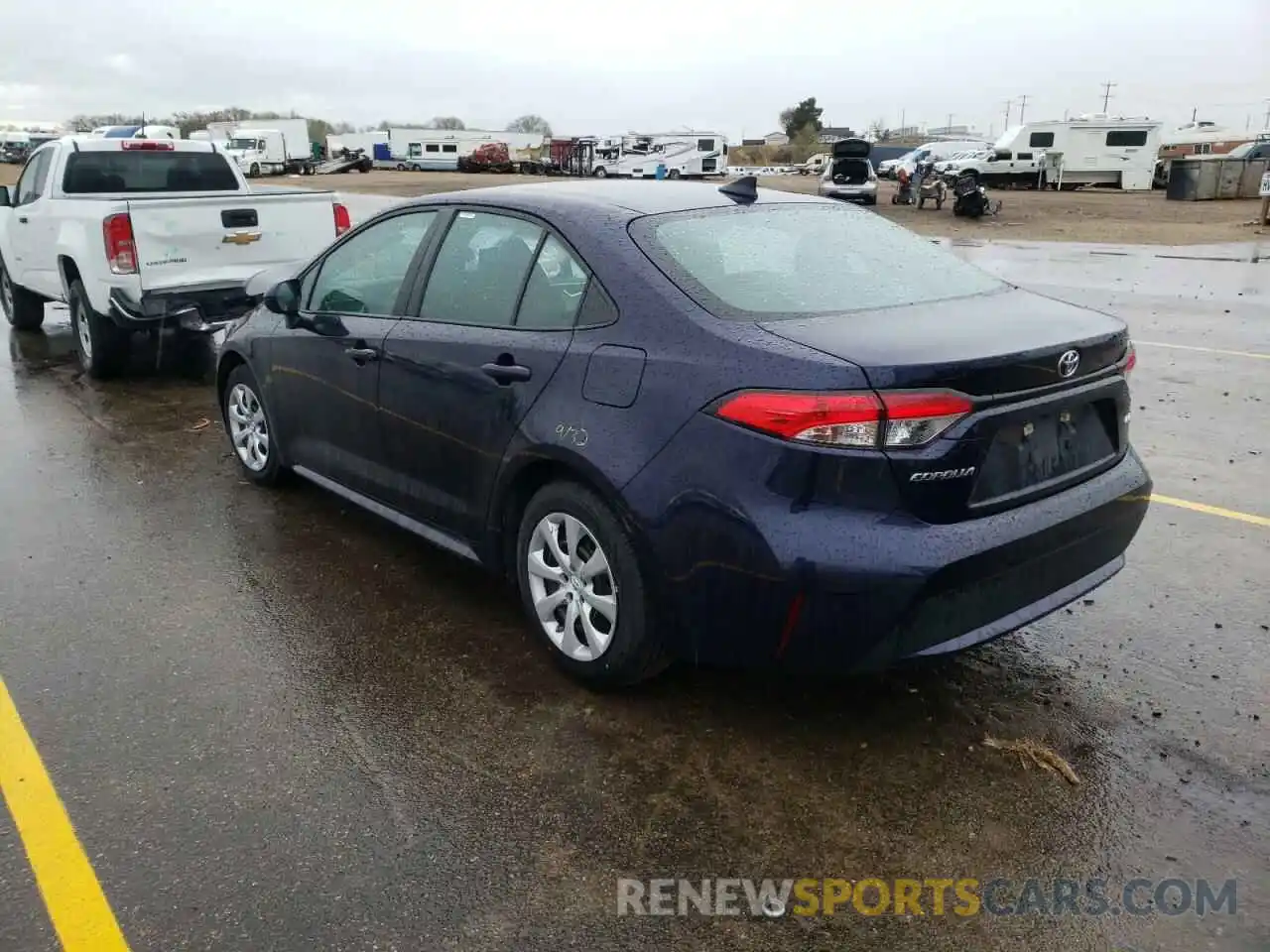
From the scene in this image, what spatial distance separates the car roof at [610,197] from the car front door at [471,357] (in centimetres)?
9

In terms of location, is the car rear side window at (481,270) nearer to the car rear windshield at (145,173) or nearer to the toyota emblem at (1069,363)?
the toyota emblem at (1069,363)

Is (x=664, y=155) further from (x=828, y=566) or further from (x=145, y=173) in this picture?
(x=828, y=566)

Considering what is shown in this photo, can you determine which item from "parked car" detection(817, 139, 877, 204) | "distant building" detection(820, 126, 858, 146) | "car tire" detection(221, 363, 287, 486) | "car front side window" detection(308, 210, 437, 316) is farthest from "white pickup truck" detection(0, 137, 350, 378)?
"distant building" detection(820, 126, 858, 146)

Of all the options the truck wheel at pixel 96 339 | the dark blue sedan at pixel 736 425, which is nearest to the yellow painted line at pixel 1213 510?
the dark blue sedan at pixel 736 425

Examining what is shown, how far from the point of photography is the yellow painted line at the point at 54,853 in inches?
98.0

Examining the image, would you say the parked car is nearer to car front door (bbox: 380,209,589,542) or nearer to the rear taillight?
car front door (bbox: 380,209,589,542)

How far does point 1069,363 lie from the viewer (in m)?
3.10

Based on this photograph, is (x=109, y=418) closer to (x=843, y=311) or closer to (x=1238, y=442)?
(x=843, y=311)

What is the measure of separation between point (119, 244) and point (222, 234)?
0.75 m

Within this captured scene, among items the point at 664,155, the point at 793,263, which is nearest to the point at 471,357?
the point at 793,263

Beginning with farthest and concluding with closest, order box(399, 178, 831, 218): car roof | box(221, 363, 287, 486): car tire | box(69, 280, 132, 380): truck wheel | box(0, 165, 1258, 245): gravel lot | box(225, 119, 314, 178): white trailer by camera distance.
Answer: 1. box(225, 119, 314, 178): white trailer
2. box(0, 165, 1258, 245): gravel lot
3. box(69, 280, 132, 380): truck wheel
4. box(221, 363, 287, 486): car tire
5. box(399, 178, 831, 218): car roof

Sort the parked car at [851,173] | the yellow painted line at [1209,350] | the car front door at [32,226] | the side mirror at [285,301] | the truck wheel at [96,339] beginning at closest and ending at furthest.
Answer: the side mirror at [285,301]
the truck wheel at [96,339]
the yellow painted line at [1209,350]
the car front door at [32,226]
the parked car at [851,173]

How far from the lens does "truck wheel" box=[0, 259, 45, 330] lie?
1071 centimetres

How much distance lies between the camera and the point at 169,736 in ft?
10.9
